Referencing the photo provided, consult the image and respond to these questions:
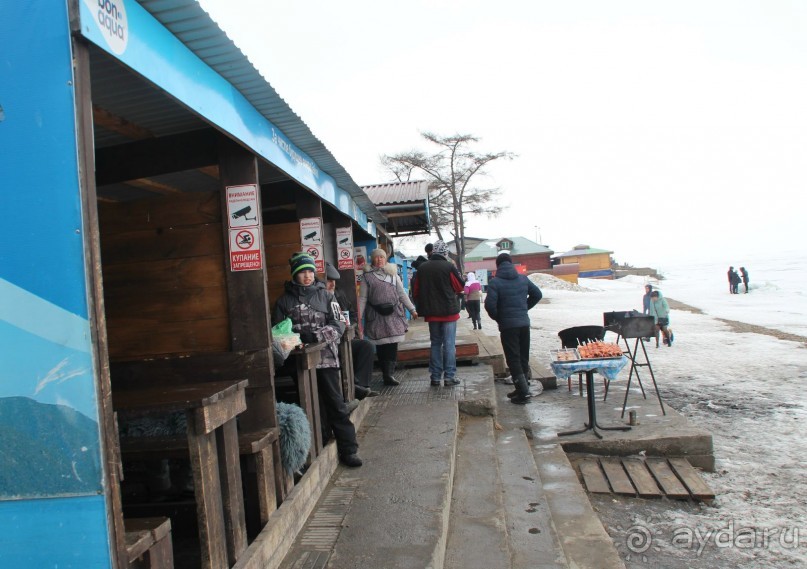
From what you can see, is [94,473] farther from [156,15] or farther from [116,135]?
[116,135]

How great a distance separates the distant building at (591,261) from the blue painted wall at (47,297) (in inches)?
2911

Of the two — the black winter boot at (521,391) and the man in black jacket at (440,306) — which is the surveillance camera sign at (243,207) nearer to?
the man in black jacket at (440,306)

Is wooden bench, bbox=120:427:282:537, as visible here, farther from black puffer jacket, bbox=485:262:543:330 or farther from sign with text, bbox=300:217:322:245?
black puffer jacket, bbox=485:262:543:330

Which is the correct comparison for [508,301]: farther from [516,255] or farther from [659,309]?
[516,255]

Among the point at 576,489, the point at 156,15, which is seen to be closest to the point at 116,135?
the point at 156,15

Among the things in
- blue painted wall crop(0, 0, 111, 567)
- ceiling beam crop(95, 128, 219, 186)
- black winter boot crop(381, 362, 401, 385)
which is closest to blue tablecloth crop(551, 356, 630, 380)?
black winter boot crop(381, 362, 401, 385)

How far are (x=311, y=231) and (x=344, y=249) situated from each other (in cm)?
192

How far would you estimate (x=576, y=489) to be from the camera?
5.02 m

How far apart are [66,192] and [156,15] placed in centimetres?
89

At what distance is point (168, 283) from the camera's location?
3604mm

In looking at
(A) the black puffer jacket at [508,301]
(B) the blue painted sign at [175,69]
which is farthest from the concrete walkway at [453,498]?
(B) the blue painted sign at [175,69]

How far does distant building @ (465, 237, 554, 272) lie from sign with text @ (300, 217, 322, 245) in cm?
5748

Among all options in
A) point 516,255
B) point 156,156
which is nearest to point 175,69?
point 156,156

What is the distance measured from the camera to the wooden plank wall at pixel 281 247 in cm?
642
